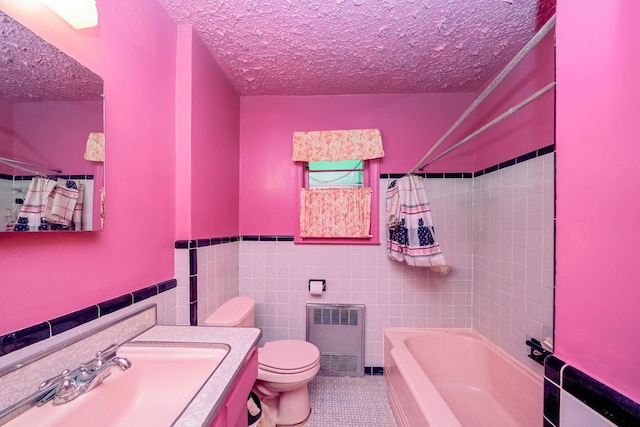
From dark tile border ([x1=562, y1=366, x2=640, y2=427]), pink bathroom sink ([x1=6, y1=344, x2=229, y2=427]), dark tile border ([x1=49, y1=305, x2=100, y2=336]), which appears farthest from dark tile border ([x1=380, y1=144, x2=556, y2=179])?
dark tile border ([x1=49, y1=305, x2=100, y2=336])

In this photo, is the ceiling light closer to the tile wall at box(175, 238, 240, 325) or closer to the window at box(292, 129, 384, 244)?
the tile wall at box(175, 238, 240, 325)

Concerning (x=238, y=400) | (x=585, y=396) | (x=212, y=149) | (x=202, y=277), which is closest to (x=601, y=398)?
(x=585, y=396)

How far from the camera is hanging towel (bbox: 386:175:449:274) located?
1.79 meters

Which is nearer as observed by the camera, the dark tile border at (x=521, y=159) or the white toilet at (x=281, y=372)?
the dark tile border at (x=521, y=159)

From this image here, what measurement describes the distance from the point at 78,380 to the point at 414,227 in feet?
5.95

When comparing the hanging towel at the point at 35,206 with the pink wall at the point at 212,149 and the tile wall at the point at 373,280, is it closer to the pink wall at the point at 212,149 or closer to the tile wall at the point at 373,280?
the pink wall at the point at 212,149

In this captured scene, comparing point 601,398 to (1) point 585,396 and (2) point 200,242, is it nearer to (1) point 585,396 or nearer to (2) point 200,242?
(1) point 585,396

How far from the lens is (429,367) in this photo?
1.90 m

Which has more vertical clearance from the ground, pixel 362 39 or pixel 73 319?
pixel 362 39

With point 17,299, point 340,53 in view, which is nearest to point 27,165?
point 17,299

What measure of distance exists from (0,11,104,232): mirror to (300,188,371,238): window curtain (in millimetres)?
1422

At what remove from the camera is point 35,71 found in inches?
29.5

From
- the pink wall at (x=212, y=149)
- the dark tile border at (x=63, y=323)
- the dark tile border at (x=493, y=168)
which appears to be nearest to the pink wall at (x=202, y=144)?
the pink wall at (x=212, y=149)

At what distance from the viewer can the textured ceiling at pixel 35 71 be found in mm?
672
